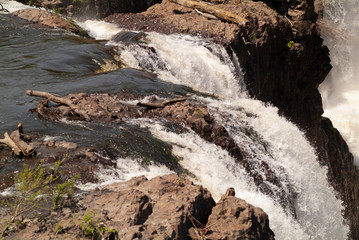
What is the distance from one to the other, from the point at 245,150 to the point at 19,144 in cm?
319

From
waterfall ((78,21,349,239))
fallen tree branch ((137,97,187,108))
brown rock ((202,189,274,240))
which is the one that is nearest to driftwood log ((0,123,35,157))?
waterfall ((78,21,349,239))

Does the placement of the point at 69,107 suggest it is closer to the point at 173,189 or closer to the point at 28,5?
the point at 173,189

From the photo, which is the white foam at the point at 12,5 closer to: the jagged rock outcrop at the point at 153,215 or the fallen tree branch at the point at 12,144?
the fallen tree branch at the point at 12,144

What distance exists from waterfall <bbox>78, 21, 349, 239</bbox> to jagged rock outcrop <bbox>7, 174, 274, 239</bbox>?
4.02 feet

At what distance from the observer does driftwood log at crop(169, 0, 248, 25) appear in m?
12.7

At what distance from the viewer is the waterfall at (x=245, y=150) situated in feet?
19.2

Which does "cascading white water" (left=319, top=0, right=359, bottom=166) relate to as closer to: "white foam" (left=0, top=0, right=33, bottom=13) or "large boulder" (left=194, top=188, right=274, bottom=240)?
"white foam" (left=0, top=0, right=33, bottom=13)

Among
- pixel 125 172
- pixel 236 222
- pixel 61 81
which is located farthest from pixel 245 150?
pixel 61 81

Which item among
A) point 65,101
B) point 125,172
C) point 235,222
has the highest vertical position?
point 235,222

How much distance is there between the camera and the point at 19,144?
18.3 ft

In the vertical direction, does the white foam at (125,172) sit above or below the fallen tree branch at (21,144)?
above

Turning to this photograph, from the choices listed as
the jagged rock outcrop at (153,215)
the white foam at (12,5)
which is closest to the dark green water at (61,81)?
the white foam at (12,5)

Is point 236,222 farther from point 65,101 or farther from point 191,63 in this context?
point 191,63

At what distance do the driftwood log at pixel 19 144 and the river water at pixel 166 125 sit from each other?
22.1 inches
